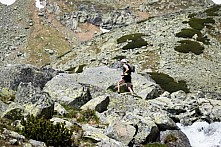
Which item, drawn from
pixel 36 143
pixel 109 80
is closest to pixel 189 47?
pixel 109 80

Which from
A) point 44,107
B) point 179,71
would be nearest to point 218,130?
point 44,107

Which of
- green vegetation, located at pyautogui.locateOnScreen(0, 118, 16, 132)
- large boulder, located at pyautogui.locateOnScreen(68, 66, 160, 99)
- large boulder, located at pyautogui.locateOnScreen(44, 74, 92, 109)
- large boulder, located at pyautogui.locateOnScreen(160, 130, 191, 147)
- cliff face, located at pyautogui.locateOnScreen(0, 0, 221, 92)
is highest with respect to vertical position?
green vegetation, located at pyautogui.locateOnScreen(0, 118, 16, 132)

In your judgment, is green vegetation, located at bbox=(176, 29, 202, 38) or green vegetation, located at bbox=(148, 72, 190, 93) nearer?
green vegetation, located at bbox=(148, 72, 190, 93)

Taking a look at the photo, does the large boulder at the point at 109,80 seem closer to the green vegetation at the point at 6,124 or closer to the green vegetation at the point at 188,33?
the green vegetation at the point at 6,124

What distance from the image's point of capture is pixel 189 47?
212ft

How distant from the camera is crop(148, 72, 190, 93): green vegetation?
46.0 m

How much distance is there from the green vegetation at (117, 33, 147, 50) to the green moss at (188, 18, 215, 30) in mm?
10870

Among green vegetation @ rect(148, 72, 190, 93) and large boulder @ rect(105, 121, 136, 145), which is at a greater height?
large boulder @ rect(105, 121, 136, 145)

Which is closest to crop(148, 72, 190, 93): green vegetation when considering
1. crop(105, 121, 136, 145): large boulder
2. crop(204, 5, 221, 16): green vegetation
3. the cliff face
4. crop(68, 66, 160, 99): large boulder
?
the cliff face

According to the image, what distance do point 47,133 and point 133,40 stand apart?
2329 inches

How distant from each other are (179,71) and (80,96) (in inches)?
1370

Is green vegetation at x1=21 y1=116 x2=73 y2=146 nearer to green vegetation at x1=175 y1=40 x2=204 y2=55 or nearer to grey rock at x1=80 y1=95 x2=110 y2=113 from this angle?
grey rock at x1=80 y1=95 x2=110 y2=113

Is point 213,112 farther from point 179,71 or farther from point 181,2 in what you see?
point 181,2

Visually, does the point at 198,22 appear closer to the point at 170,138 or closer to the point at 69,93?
the point at 69,93
